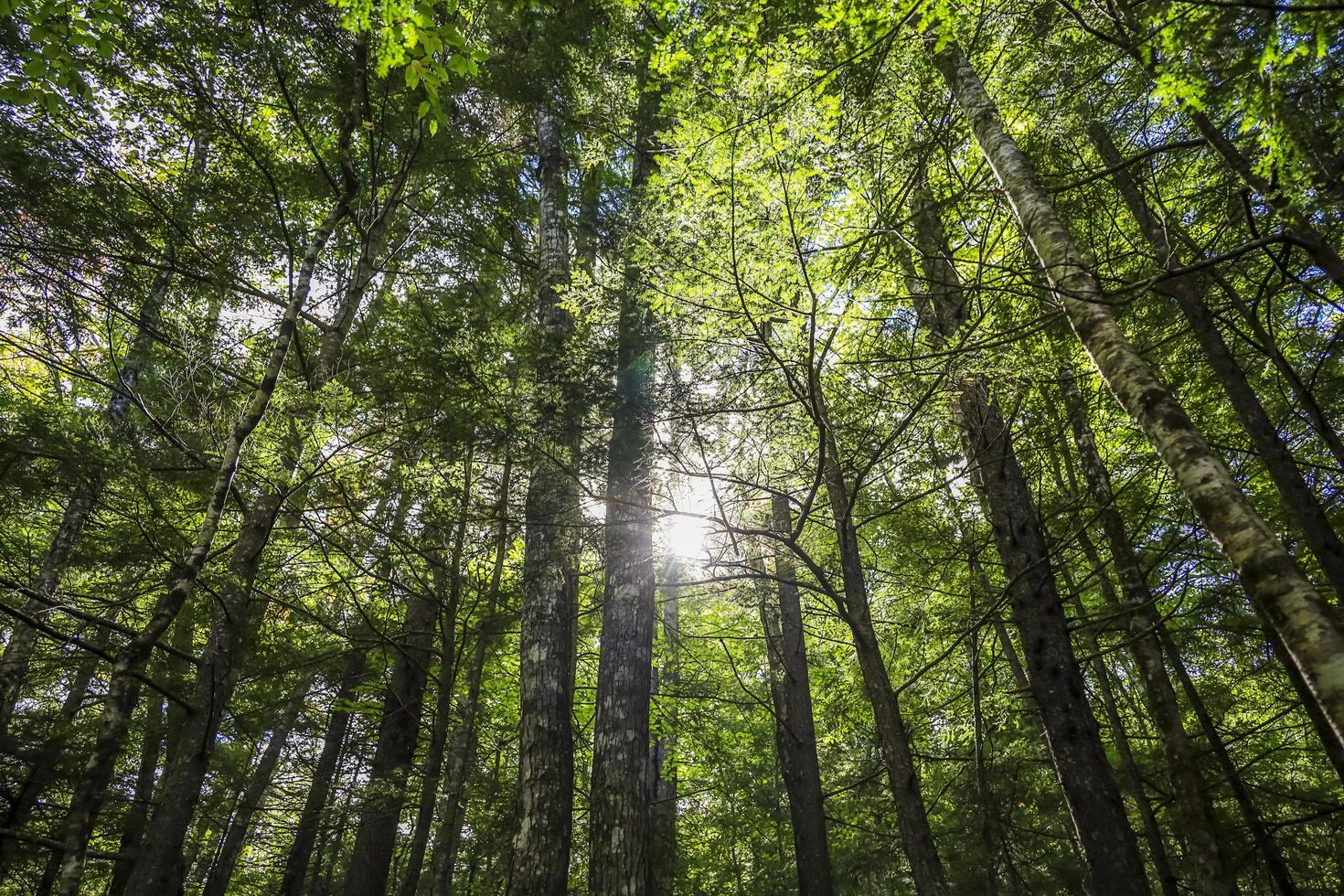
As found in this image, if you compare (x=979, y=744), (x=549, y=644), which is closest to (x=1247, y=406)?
(x=979, y=744)

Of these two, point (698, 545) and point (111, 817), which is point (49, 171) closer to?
point (698, 545)

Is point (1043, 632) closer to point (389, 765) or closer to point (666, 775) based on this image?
point (389, 765)

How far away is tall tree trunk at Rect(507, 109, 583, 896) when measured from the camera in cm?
496

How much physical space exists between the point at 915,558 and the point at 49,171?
34.3 feet

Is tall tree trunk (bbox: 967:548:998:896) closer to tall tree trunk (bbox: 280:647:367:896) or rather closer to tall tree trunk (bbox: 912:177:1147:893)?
tall tree trunk (bbox: 912:177:1147:893)

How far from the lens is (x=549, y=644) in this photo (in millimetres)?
5789

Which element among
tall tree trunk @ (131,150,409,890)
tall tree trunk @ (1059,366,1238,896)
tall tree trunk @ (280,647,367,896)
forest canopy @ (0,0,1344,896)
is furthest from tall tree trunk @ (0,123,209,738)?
tall tree trunk @ (1059,366,1238,896)

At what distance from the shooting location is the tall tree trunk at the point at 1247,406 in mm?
3981

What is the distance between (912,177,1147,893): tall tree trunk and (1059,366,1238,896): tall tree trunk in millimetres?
570

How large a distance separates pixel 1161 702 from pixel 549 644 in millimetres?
5761

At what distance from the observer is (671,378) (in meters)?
5.17

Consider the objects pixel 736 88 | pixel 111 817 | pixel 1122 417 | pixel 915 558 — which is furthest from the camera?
pixel 111 817

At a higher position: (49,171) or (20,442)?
(49,171)

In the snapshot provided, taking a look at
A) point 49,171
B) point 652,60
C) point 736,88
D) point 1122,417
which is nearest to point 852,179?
point 736,88
